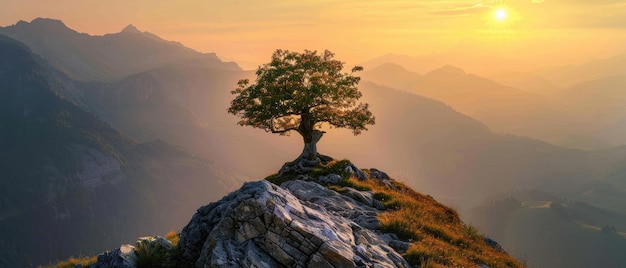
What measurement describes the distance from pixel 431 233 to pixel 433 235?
454mm

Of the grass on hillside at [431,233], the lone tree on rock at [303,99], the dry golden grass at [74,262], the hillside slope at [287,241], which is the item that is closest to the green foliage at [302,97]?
the lone tree on rock at [303,99]

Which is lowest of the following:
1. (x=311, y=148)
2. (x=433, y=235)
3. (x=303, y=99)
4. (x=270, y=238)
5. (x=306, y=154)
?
(x=270, y=238)

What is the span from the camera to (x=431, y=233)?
67.7ft

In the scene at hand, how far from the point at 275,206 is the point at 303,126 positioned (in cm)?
2141

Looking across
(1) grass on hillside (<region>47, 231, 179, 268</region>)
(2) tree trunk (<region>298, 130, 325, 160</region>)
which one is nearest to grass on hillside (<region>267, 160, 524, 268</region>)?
(2) tree trunk (<region>298, 130, 325, 160</region>)

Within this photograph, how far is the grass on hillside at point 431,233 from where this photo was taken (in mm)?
15711

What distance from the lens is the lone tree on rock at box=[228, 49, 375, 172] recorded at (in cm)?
3170

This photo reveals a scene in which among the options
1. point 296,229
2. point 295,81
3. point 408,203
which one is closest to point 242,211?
point 296,229

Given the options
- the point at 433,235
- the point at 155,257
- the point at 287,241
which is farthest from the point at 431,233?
the point at 155,257

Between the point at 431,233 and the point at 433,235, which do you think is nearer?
the point at 433,235

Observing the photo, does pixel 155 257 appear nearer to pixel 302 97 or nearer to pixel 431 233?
pixel 431 233

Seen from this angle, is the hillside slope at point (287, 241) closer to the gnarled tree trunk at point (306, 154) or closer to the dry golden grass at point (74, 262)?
the dry golden grass at point (74, 262)

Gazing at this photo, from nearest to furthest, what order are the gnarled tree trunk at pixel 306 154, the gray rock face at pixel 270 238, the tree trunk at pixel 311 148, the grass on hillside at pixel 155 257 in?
the gray rock face at pixel 270 238 → the grass on hillside at pixel 155 257 → the gnarled tree trunk at pixel 306 154 → the tree trunk at pixel 311 148

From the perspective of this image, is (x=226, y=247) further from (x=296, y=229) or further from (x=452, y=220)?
(x=452, y=220)
